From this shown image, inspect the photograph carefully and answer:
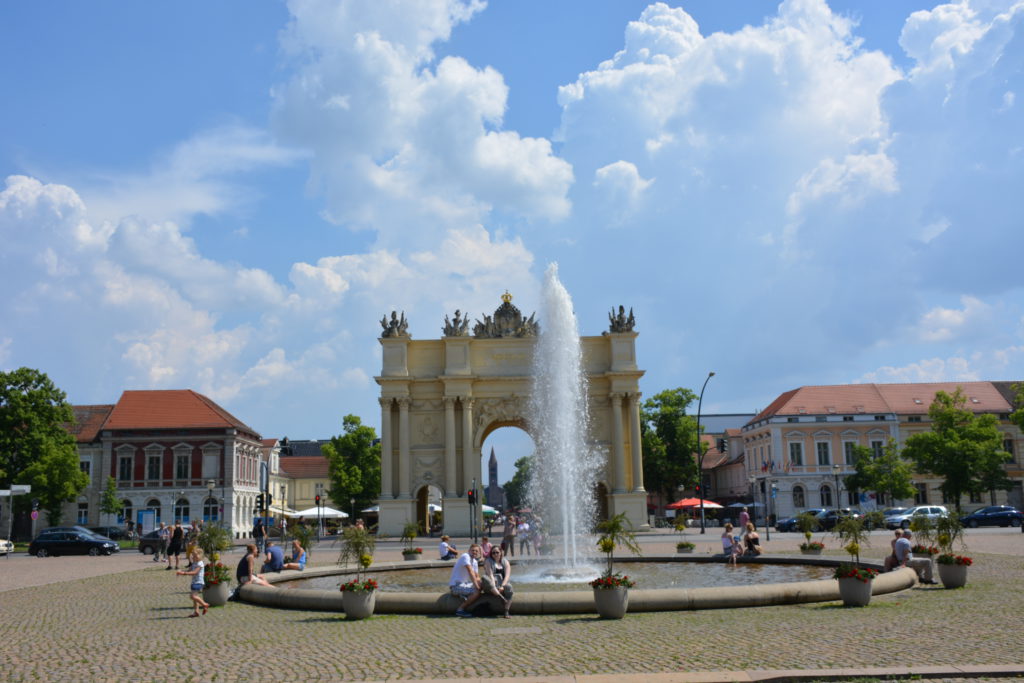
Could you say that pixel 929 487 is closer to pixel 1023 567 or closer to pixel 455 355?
pixel 455 355

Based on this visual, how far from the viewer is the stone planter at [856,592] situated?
15.7 m

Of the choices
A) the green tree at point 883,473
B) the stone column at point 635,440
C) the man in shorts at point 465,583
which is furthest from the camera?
the green tree at point 883,473

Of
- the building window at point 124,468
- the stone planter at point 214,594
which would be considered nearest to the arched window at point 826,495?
the building window at point 124,468

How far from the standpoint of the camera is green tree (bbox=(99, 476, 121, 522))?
70.2m

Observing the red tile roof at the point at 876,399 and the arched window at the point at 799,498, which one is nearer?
the arched window at the point at 799,498

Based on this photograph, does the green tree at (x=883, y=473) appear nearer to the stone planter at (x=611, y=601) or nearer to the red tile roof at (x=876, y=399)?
the red tile roof at (x=876, y=399)

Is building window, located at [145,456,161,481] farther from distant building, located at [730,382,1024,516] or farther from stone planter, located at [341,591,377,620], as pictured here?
stone planter, located at [341,591,377,620]

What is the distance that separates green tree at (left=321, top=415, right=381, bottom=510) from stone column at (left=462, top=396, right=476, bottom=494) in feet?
88.5

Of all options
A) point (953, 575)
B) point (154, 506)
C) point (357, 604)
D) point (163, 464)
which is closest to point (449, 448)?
point (163, 464)

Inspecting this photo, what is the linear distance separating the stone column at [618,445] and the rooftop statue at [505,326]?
25.3 feet

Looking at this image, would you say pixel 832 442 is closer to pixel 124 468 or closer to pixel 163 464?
pixel 163 464

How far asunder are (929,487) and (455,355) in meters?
46.6

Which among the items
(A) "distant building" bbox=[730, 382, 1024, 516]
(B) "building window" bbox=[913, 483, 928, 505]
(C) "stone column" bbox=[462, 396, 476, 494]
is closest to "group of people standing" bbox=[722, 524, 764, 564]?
(C) "stone column" bbox=[462, 396, 476, 494]

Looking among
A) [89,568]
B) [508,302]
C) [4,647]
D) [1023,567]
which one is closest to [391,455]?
[508,302]
